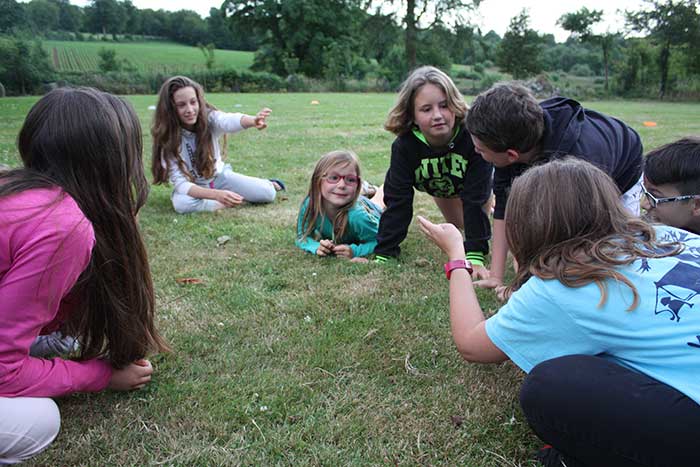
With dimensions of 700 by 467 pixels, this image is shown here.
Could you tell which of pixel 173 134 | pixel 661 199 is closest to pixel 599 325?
pixel 661 199

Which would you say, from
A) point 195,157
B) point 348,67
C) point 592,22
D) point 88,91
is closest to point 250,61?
point 348,67

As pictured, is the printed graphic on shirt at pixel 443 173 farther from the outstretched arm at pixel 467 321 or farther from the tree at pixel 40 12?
the tree at pixel 40 12

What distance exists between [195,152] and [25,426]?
418 cm

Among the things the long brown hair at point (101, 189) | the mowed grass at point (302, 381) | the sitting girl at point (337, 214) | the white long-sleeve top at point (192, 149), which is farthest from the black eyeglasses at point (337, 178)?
the long brown hair at point (101, 189)

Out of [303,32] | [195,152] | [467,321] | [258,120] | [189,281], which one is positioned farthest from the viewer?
[303,32]

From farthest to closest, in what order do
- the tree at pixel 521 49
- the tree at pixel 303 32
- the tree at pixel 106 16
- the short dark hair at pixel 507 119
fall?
1. the tree at pixel 521 49
2. the tree at pixel 303 32
3. the tree at pixel 106 16
4. the short dark hair at pixel 507 119

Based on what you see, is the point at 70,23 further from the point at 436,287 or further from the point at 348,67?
the point at 348,67

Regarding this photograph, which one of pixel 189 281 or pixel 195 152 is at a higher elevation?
pixel 195 152

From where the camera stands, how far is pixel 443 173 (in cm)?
402

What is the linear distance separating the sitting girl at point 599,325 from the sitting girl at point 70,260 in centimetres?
143

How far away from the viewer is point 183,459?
196cm

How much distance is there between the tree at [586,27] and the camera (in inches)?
1951

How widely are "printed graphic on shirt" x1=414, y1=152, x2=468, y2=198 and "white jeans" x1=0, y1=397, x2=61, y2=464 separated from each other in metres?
2.86

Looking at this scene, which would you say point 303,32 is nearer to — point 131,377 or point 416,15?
point 416,15
